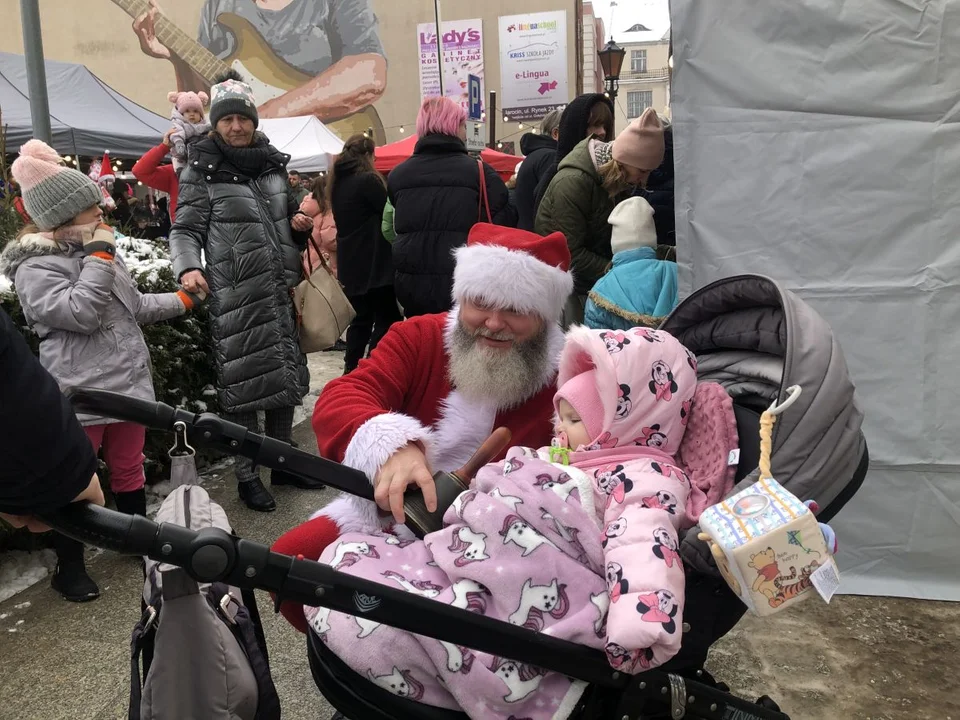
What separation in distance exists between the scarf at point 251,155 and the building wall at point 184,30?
28407 millimetres

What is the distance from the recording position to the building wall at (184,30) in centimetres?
3177

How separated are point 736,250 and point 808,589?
2.16 meters

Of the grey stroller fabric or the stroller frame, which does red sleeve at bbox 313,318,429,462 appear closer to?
the stroller frame

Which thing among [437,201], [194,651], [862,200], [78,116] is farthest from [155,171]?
[78,116]

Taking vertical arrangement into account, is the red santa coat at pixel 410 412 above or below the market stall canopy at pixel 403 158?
below

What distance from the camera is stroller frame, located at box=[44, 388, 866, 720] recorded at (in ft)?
3.82

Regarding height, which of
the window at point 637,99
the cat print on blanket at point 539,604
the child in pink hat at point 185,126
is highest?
the window at point 637,99

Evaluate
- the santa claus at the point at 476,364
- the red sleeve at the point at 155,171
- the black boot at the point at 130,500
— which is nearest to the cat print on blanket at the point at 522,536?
the santa claus at the point at 476,364

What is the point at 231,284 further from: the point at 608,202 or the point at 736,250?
the point at 736,250

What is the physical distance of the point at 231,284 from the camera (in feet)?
12.9

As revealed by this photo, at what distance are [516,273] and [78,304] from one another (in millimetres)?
1961

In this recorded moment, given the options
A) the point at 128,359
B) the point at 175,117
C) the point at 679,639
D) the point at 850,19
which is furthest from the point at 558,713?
the point at 175,117

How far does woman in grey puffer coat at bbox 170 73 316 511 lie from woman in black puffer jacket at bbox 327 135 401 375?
1166 millimetres

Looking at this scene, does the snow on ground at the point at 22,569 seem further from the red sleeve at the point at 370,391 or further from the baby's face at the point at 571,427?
the baby's face at the point at 571,427
